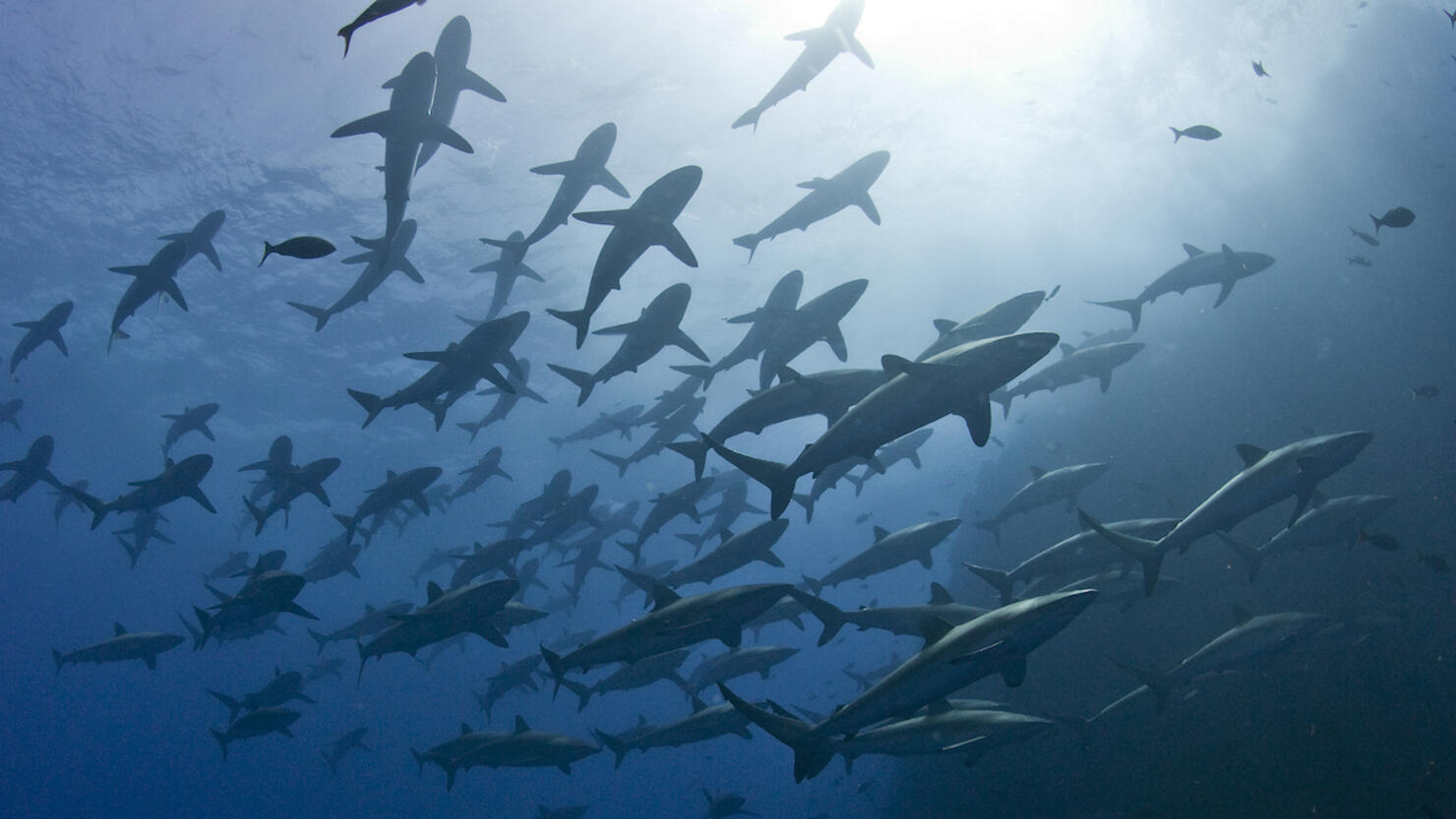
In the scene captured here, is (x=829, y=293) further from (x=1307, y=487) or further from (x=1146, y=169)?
(x=1146, y=169)

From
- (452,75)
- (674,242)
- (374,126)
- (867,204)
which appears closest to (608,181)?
(452,75)

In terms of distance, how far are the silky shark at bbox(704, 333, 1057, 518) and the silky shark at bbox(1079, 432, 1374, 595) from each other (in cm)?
308

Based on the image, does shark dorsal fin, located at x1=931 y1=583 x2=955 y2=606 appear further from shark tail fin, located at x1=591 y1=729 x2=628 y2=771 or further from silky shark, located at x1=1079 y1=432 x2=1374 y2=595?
shark tail fin, located at x1=591 y1=729 x2=628 y2=771

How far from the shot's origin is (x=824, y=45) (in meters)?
9.30

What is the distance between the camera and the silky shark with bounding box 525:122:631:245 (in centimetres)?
930

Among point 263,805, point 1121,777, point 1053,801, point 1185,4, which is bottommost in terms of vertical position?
point 263,805

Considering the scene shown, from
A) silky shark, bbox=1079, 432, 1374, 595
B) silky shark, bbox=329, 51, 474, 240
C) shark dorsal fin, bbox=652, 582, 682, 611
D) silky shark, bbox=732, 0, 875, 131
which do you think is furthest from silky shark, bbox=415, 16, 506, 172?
silky shark, bbox=1079, 432, 1374, 595

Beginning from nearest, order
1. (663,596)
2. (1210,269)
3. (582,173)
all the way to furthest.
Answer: (663,596) < (582,173) < (1210,269)

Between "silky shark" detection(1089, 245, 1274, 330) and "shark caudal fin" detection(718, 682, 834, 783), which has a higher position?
"shark caudal fin" detection(718, 682, 834, 783)

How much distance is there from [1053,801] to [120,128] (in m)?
32.4

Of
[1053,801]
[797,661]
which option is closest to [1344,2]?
[1053,801]

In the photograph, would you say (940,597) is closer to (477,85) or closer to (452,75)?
(477,85)

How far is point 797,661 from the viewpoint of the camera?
126m

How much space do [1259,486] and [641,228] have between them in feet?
23.5
